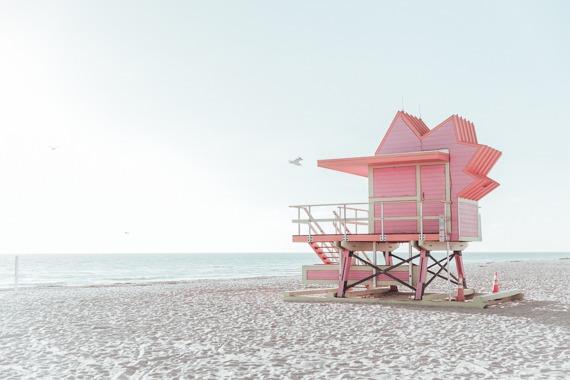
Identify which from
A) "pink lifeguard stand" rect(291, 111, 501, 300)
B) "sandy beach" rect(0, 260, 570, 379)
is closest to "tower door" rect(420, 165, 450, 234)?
"pink lifeguard stand" rect(291, 111, 501, 300)

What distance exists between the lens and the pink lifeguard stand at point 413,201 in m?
19.1

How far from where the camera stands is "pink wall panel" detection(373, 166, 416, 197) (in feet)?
64.3

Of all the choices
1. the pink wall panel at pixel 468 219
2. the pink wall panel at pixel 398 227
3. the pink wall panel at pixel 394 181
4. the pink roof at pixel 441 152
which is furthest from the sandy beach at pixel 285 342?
the pink roof at pixel 441 152

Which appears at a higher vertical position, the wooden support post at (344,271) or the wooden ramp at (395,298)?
the wooden support post at (344,271)

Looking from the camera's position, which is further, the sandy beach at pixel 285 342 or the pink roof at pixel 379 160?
the pink roof at pixel 379 160

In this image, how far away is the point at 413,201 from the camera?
19.5 meters

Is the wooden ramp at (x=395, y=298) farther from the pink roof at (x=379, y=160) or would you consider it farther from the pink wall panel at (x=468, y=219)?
the pink roof at (x=379, y=160)

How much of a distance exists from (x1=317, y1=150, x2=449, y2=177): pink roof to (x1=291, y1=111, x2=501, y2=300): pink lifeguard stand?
31 mm

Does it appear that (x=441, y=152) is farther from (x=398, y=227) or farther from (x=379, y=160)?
(x=398, y=227)

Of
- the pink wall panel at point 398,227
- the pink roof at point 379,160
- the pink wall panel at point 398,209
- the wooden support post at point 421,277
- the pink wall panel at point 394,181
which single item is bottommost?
the wooden support post at point 421,277

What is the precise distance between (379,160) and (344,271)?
3920mm

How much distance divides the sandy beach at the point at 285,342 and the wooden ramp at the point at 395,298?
2.45ft

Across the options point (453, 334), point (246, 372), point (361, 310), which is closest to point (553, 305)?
point (361, 310)

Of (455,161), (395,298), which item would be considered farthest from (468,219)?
(395,298)
